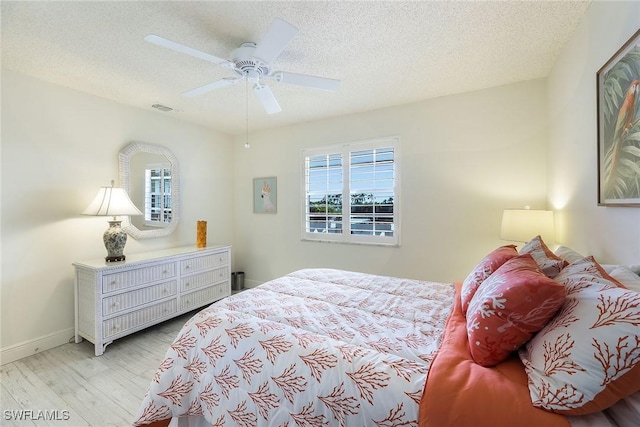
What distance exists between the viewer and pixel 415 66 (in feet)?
7.79

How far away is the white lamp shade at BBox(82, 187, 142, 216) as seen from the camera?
8.63 ft

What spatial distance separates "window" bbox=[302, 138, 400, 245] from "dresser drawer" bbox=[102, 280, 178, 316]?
1.81 meters

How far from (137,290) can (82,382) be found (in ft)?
2.75

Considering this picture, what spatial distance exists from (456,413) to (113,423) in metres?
2.01

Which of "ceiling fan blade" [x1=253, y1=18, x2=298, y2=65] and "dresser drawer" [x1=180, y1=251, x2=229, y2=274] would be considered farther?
"dresser drawer" [x1=180, y1=251, x2=229, y2=274]

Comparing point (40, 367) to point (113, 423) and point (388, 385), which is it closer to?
point (113, 423)

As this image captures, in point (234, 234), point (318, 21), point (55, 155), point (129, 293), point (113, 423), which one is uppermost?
point (318, 21)

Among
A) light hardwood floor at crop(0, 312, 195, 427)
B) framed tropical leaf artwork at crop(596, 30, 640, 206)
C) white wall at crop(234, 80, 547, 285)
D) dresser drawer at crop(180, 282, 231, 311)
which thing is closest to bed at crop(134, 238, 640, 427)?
framed tropical leaf artwork at crop(596, 30, 640, 206)

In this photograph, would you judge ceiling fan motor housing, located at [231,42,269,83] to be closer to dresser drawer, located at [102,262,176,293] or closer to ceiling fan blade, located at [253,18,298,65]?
ceiling fan blade, located at [253,18,298,65]

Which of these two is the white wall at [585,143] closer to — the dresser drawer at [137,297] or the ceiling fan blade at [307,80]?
the ceiling fan blade at [307,80]

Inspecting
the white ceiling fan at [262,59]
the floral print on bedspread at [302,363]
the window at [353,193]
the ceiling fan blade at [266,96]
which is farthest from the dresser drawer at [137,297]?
the ceiling fan blade at [266,96]

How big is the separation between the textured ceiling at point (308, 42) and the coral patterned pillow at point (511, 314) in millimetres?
1686

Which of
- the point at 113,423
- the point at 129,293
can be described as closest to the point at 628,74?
the point at 113,423

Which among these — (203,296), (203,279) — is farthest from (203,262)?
(203,296)
